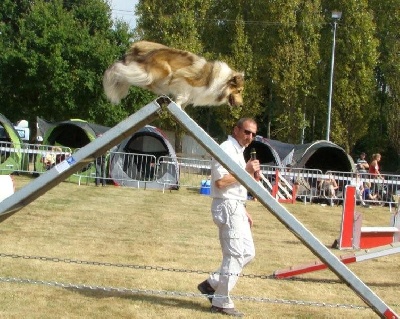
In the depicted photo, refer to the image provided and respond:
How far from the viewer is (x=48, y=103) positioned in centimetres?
3778

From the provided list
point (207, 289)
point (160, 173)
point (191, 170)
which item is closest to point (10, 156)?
point (160, 173)

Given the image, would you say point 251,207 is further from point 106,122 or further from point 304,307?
point 106,122

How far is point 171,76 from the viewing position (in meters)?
6.50

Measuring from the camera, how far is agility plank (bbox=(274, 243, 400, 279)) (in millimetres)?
9234

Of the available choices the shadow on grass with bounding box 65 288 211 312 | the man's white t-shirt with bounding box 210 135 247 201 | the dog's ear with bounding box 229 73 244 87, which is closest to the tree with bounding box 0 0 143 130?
the shadow on grass with bounding box 65 288 211 312

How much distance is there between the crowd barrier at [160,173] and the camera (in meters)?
23.4

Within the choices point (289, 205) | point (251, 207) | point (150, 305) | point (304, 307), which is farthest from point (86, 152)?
point (289, 205)

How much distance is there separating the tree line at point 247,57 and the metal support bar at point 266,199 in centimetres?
3115

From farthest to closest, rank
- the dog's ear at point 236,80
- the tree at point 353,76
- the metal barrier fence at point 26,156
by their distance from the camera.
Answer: the tree at point 353,76 → the metal barrier fence at point 26,156 → the dog's ear at point 236,80

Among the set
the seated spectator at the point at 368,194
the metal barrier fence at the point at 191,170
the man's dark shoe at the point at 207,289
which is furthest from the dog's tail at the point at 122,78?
the seated spectator at the point at 368,194

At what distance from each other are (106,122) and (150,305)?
99.2ft

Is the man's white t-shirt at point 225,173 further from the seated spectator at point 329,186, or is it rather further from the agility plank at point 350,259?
the seated spectator at point 329,186

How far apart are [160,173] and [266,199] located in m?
17.9

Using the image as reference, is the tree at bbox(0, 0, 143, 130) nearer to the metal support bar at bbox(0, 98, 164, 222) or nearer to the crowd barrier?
the crowd barrier
